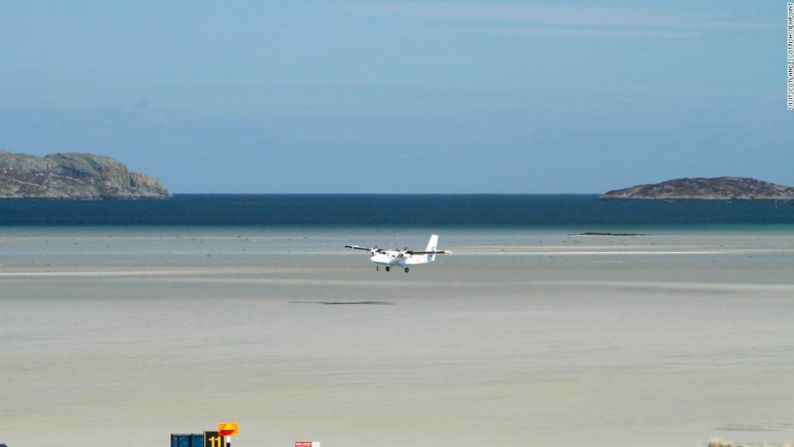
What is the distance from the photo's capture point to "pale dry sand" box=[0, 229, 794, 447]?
22.5 meters

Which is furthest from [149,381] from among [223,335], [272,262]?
[272,262]

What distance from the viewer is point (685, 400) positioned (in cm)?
2505

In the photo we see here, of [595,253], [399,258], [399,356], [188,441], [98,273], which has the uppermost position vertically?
[595,253]

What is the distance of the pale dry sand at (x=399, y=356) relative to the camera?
73.9ft

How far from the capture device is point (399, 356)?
1257 inches

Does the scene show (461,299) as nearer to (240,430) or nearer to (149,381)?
(149,381)

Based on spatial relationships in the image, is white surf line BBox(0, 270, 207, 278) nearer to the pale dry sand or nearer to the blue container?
the pale dry sand

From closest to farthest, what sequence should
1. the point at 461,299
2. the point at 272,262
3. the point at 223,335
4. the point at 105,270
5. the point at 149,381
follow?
1. the point at 149,381
2. the point at 223,335
3. the point at 461,299
4. the point at 105,270
5. the point at 272,262

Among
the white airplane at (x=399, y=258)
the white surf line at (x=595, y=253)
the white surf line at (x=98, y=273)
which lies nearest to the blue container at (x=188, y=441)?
the white surf line at (x=98, y=273)

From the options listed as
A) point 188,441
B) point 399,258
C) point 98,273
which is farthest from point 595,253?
point 188,441

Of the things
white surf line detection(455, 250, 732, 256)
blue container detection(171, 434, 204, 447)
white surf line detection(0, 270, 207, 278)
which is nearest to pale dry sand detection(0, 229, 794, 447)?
white surf line detection(0, 270, 207, 278)

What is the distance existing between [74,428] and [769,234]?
111 meters

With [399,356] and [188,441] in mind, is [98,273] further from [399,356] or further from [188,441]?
[188,441]

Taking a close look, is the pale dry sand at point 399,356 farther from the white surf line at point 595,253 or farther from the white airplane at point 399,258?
the white surf line at point 595,253
